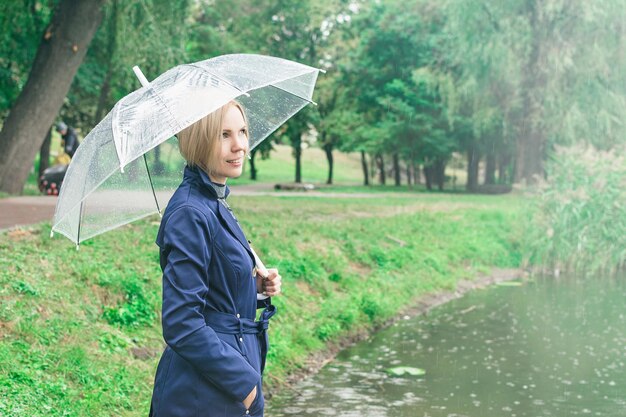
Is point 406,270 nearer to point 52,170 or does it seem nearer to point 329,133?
point 52,170

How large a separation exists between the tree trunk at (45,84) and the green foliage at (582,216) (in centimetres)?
897

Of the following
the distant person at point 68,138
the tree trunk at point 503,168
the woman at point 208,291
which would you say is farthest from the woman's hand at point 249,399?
the tree trunk at point 503,168

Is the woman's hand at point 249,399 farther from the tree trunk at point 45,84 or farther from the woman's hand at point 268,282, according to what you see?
the tree trunk at point 45,84

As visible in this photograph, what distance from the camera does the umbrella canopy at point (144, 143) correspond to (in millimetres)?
3456

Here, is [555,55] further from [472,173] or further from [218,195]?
[218,195]

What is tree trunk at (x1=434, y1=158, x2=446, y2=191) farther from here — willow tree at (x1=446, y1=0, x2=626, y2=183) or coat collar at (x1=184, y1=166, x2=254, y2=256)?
coat collar at (x1=184, y1=166, x2=254, y2=256)

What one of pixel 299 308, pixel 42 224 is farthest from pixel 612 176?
pixel 42 224

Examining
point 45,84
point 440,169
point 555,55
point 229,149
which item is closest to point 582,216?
point 45,84

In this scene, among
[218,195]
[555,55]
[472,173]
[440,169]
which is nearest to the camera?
[218,195]

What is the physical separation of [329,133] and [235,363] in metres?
40.2

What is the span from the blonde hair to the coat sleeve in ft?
0.74

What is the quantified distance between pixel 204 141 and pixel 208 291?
0.50 metres

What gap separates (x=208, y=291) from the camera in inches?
121

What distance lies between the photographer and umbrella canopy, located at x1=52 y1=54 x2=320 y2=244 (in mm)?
3456
